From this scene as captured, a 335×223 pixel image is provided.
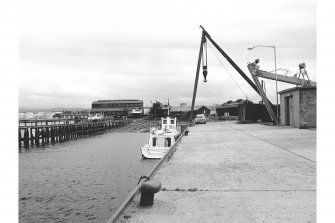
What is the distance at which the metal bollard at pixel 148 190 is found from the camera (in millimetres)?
5668

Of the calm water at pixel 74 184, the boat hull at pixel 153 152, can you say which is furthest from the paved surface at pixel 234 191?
the boat hull at pixel 153 152

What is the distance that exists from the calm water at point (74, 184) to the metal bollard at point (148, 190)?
745 centimetres

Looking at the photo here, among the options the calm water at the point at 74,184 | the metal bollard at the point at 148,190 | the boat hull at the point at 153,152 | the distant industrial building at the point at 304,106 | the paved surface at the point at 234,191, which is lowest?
the calm water at the point at 74,184

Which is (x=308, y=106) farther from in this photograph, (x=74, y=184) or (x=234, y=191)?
(x=234, y=191)

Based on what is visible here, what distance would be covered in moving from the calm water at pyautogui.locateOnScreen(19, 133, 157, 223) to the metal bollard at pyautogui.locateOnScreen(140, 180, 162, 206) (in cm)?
745

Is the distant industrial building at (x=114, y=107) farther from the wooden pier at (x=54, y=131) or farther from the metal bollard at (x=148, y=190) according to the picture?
the metal bollard at (x=148, y=190)

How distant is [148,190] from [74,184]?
1440cm

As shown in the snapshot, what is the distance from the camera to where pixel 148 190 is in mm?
5699

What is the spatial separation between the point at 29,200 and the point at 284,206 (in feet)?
44.2

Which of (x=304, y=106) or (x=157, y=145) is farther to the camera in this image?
(x=157, y=145)

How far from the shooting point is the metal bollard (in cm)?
567

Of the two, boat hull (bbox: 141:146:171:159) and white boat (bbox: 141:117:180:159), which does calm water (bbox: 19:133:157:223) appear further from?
white boat (bbox: 141:117:180:159)

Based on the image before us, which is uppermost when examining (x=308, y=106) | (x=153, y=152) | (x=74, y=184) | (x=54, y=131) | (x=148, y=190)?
(x=308, y=106)

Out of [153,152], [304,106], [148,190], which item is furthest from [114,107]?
[148,190]
